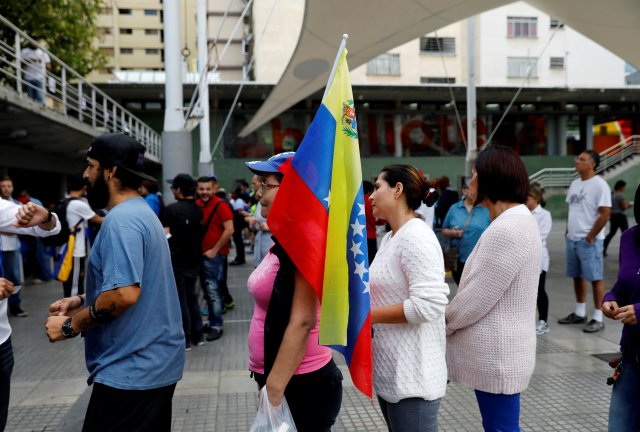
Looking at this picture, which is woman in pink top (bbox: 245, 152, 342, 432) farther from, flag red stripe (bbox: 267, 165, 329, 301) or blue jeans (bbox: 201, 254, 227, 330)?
blue jeans (bbox: 201, 254, 227, 330)

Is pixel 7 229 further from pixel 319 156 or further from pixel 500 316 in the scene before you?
pixel 500 316

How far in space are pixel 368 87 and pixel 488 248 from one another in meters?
26.3

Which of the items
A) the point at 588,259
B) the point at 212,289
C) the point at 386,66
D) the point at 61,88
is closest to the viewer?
the point at 588,259

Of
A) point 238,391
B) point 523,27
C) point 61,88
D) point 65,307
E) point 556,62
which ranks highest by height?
point 523,27

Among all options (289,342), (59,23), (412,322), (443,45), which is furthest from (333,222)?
(443,45)

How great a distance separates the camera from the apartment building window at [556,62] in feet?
119

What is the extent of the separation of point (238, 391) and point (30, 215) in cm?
266

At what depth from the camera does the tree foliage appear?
1586cm

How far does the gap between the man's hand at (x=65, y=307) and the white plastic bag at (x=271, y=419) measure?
0.99 metres

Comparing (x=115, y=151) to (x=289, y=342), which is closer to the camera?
(x=289, y=342)

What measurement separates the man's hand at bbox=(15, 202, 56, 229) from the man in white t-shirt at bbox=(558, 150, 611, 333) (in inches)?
219

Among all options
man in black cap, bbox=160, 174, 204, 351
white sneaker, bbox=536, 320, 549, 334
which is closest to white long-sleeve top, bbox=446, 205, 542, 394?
man in black cap, bbox=160, 174, 204, 351

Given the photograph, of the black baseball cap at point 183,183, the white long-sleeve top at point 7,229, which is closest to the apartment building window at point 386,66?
the black baseball cap at point 183,183

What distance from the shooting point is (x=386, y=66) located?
34.9m
